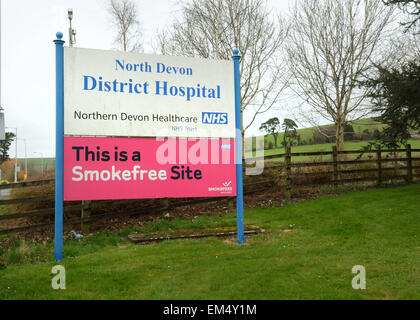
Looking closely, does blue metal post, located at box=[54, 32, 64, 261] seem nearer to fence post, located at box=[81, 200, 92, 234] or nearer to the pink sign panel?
the pink sign panel

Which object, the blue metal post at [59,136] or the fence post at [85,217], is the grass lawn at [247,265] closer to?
the blue metal post at [59,136]

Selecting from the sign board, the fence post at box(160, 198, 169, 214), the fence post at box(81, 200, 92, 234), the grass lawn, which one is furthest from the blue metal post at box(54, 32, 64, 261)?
the fence post at box(160, 198, 169, 214)

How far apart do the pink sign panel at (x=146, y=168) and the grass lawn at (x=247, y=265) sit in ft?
3.57

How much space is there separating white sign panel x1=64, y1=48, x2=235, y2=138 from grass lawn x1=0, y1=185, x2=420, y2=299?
2.30m

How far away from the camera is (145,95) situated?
6.55 metres

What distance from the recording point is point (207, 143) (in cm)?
710

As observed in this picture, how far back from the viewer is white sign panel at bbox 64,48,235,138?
6094 millimetres

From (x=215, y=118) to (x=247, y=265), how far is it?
3.18 metres

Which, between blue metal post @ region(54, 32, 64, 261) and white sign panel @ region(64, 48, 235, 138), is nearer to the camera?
blue metal post @ region(54, 32, 64, 261)

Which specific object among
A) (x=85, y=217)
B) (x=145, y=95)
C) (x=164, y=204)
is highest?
(x=145, y=95)

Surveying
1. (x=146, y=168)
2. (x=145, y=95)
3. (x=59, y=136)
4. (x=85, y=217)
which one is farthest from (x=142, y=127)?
(x=85, y=217)

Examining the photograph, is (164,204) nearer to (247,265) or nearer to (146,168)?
(146,168)

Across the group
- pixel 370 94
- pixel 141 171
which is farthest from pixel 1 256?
pixel 370 94
